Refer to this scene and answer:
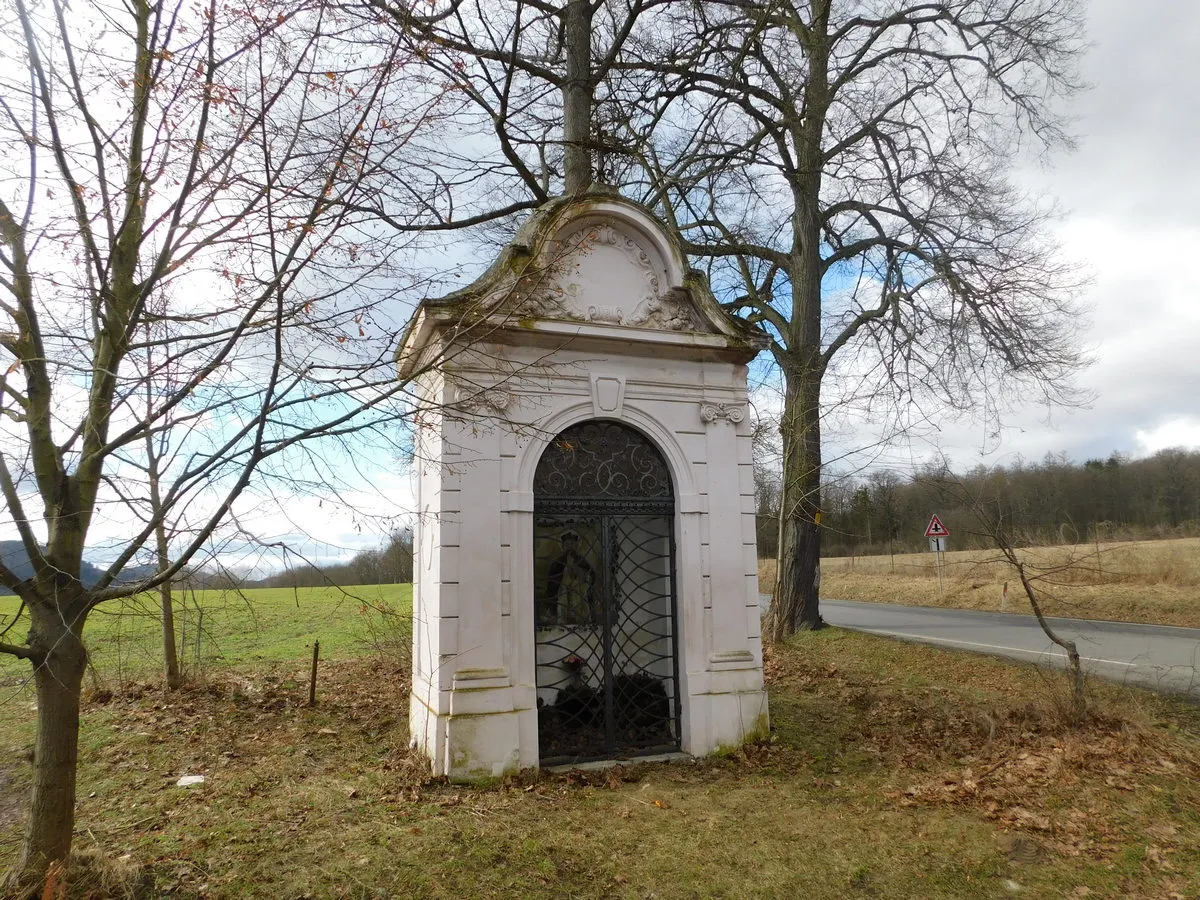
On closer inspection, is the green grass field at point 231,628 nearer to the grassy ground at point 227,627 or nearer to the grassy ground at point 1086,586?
the grassy ground at point 227,627

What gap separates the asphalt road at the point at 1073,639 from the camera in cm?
977

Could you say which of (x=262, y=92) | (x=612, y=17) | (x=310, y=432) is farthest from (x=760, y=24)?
(x=310, y=432)

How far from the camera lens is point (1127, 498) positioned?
3950 centimetres

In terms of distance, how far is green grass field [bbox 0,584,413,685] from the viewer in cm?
427

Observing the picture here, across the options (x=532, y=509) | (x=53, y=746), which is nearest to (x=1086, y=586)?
(x=532, y=509)

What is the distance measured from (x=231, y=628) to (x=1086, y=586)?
779 inches

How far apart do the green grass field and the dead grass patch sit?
3.70 ft

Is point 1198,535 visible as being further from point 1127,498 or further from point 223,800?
point 223,800

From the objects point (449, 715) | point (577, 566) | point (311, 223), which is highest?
point (311, 223)

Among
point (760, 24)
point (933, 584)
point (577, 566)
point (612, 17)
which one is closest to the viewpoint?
point (577, 566)

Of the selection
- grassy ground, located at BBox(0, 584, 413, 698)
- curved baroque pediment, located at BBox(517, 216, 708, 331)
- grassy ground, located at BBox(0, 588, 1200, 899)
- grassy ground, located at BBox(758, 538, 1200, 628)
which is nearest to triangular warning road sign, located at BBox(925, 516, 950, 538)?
grassy ground, located at BBox(758, 538, 1200, 628)

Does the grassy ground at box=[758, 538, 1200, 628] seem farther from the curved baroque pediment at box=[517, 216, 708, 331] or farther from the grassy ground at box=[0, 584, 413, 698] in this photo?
the grassy ground at box=[0, 584, 413, 698]

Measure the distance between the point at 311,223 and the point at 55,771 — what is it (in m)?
3.06

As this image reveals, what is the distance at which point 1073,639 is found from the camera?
13.4 metres
